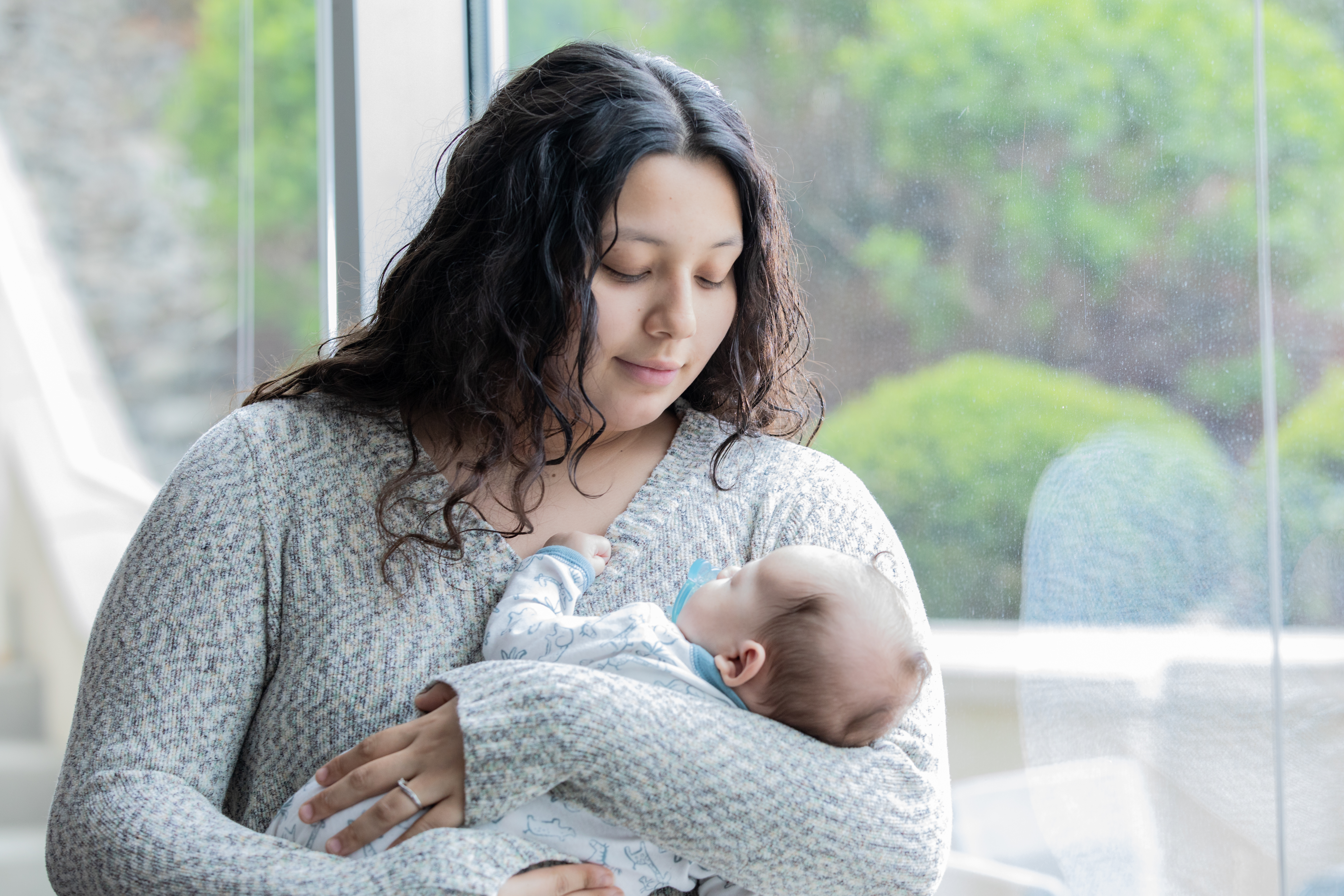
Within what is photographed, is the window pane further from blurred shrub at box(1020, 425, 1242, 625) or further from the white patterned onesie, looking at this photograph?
blurred shrub at box(1020, 425, 1242, 625)

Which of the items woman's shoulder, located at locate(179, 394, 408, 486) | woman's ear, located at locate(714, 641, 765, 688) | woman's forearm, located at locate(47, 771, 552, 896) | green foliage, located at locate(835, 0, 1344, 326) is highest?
green foliage, located at locate(835, 0, 1344, 326)

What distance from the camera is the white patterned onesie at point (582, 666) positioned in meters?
1.10

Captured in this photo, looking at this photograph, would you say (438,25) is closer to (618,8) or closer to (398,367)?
(618,8)

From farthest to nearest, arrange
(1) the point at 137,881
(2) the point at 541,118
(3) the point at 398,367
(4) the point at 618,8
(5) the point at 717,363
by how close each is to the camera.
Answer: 1. (4) the point at 618,8
2. (5) the point at 717,363
3. (3) the point at 398,367
4. (2) the point at 541,118
5. (1) the point at 137,881

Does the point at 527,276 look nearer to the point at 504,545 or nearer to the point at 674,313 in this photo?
the point at 674,313

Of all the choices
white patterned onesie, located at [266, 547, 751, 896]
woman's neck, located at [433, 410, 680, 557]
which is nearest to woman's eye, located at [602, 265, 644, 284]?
woman's neck, located at [433, 410, 680, 557]

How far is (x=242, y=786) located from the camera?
1.25 meters

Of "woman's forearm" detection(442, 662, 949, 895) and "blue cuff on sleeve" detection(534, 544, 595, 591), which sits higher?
"blue cuff on sleeve" detection(534, 544, 595, 591)

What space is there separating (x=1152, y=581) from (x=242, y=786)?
114cm

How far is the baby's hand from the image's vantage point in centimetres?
129

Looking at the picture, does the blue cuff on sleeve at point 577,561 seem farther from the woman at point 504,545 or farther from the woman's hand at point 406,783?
the woman's hand at point 406,783

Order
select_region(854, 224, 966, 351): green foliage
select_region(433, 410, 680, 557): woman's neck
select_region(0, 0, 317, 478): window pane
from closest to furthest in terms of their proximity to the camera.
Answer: select_region(433, 410, 680, 557): woman's neck
select_region(854, 224, 966, 351): green foliage
select_region(0, 0, 317, 478): window pane

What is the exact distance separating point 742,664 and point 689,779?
6.4 inches

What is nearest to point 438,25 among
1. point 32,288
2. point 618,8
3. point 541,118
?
point 618,8
